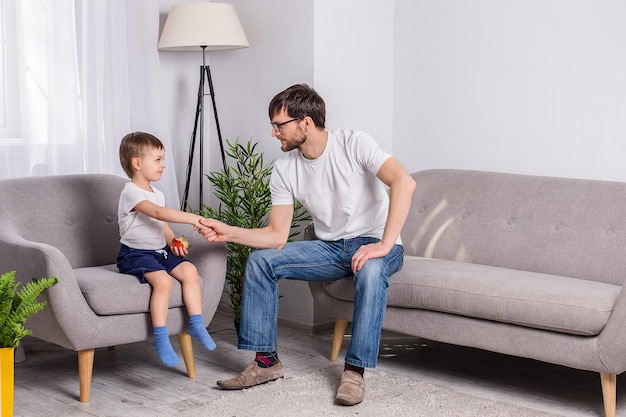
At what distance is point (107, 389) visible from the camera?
3111 millimetres

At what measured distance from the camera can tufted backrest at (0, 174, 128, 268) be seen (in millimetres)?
3342

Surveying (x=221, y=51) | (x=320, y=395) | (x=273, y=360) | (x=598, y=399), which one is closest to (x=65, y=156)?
(x=221, y=51)

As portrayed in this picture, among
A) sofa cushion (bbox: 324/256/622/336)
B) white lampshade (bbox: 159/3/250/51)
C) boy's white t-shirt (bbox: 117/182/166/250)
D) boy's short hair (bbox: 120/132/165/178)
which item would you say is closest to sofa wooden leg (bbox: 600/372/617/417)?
sofa cushion (bbox: 324/256/622/336)

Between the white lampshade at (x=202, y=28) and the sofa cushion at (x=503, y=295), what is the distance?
1288mm

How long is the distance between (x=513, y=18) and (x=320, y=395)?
6.38 feet

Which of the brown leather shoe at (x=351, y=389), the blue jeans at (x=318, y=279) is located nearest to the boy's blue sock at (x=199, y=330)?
the blue jeans at (x=318, y=279)

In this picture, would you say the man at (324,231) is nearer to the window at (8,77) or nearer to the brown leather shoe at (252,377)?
the brown leather shoe at (252,377)

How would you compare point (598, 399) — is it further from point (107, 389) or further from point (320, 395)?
point (107, 389)

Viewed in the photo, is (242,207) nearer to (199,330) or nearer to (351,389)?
(199,330)

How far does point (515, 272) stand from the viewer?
324 centimetres

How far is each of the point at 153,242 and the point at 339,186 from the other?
726 millimetres

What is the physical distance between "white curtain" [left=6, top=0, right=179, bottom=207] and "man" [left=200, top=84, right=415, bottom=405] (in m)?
1.05

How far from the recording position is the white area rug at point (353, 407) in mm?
2814

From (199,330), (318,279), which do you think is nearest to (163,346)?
(199,330)
